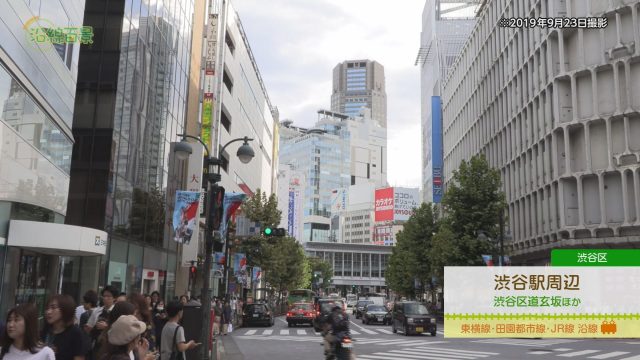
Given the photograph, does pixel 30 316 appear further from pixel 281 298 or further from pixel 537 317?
pixel 281 298

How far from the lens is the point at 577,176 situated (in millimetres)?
38844

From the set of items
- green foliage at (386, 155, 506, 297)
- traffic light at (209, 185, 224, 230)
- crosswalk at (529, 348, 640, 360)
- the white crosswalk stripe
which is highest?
green foliage at (386, 155, 506, 297)

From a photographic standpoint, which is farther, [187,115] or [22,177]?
[187,115]

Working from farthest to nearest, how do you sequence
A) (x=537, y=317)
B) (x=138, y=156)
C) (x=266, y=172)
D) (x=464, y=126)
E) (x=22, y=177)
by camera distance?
(x=266, y=172) < (x=464, y=126) < (x=138, y=156) < (x=537, y=317) < (x=22, y=177)

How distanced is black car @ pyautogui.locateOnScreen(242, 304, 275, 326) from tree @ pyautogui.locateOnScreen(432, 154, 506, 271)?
13194 millimetres

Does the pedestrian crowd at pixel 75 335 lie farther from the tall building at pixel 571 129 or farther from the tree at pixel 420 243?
the tree at pixel 420 243

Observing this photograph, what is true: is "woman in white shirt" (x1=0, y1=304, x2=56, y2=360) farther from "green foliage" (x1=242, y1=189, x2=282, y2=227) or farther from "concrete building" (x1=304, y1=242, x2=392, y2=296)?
"concrete building" (x1=304, y1=242, x2=392, y2=296)

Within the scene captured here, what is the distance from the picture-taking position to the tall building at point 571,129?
120 ft

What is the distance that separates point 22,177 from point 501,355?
52.0 ft

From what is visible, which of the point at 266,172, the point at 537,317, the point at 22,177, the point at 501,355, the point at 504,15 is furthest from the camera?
the point at 266,172

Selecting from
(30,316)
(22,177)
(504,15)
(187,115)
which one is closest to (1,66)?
(22,177)

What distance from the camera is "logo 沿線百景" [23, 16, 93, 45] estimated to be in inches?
656

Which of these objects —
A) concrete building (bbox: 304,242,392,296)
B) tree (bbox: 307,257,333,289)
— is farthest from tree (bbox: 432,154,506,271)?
concrete building (bbox: 304,242,392,296)

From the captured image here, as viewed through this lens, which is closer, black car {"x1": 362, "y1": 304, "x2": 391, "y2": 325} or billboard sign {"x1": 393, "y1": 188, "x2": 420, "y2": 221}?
black car {"x1": 362, "y1": 304, "x2": 391, "y2": 325}
